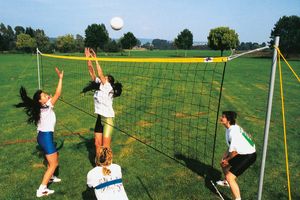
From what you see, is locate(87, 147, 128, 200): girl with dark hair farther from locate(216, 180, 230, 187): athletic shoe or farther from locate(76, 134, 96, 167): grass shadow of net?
locate(76, 134, 96, 167): grass shadow of net

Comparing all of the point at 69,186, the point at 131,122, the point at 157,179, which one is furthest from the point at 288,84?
the point at 69,186

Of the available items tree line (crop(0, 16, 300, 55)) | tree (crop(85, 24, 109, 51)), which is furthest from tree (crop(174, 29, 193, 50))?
tree (crop(85, 24, 109, 51))

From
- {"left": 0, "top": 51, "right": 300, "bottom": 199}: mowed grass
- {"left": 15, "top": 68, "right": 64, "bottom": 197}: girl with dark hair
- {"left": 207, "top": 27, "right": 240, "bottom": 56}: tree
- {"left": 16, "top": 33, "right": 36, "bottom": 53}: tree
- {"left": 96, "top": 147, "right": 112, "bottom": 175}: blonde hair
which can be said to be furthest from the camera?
{"left": 16, "top": 33, "right": 36, "bottom": 53}: tree

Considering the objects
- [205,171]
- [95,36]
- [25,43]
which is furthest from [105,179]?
[25,43]

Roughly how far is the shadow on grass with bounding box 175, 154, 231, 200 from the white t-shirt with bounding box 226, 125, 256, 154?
1.09m

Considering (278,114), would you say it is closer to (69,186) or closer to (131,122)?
(131,122)

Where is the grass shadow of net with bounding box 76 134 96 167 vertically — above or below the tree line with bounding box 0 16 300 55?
below

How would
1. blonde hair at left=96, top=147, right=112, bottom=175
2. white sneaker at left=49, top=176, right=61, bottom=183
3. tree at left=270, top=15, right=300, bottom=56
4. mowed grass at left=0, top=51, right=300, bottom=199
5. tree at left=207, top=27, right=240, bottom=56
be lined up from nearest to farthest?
blonde hair at left=96, top=147, right=112, bottom=175, mowed grass at left=0, top=51, right=300, bottom=199, white sneaker at left=49, top=176, right=61, bottom=183, tree at left=270, top=15, right=300, bottom=56, tree at left=207, top=27, right=240, bottom=56

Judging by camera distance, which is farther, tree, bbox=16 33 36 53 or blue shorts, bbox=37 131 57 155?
tree, bbox=16 33 36 53

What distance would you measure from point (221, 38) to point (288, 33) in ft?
49.9

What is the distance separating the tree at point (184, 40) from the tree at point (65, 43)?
115 feet

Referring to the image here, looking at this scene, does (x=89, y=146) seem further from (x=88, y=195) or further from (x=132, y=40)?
(x=132, y=40)

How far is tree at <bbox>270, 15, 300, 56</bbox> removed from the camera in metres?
60.3

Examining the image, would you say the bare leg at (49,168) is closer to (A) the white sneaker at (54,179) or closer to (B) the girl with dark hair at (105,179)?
(A) the white sneaker at (54,179)
